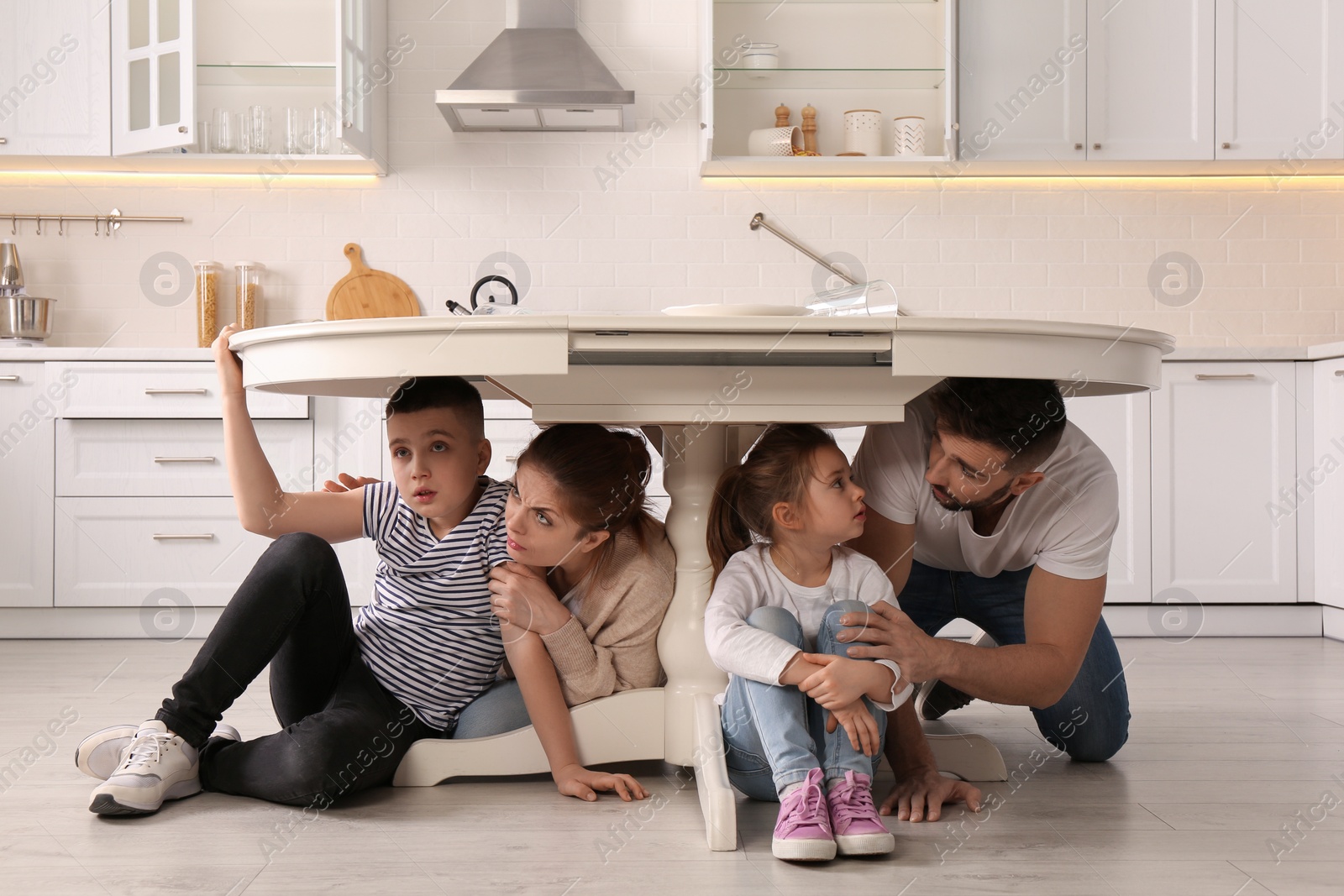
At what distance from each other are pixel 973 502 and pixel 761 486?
0.86 feet

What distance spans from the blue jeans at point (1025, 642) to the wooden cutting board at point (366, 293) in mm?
2014

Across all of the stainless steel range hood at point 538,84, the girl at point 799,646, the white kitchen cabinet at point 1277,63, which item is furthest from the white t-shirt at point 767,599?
the white kitchen cabinet at point 1277,63

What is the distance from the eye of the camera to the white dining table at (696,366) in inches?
45.8

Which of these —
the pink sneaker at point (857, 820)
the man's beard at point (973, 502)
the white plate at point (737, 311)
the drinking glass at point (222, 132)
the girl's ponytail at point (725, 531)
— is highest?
the drinking glass at point (222, 132)

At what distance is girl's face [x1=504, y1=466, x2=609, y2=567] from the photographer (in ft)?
4.51

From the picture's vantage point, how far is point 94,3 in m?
2.92

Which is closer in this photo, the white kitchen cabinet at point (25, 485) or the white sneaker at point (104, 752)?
the white sneaker at point (104, 752)

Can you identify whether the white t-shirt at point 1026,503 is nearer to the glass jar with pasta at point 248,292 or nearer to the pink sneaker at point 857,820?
the pink sneaker at point 857,820

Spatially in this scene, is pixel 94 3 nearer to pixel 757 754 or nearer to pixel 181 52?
pixel 181 52

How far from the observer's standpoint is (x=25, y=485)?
2715 millimetres

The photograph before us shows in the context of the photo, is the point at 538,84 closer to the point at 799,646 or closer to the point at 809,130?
the point at 809,130

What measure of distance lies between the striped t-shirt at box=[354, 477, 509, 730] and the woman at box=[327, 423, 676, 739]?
0.11ft

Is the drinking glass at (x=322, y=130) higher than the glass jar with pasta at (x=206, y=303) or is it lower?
higher

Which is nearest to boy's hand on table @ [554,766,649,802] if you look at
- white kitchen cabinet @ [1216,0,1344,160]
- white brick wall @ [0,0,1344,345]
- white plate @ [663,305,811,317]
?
white plate @ [663,305,811,317]
